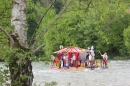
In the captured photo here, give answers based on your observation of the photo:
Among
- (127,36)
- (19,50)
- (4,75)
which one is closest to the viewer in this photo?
(19,50)

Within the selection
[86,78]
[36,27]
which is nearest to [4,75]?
[36,27]

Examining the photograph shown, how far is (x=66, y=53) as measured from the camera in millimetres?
39094

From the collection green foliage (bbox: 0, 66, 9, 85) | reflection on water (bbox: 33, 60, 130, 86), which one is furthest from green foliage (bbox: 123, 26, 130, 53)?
green foliage (bbox: 0, 66, 9, 85)

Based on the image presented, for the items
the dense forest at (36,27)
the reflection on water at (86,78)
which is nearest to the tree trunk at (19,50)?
the dense forest at (36,27)

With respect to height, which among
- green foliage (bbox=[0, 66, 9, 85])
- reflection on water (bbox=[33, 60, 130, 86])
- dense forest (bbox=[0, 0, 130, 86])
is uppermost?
dense forest (bbox=[0, 0, 130, 86])

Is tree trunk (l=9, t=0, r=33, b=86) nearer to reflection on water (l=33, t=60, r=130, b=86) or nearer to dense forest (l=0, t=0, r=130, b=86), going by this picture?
A: dense forest (l=0, t=0, r=130, b=86)

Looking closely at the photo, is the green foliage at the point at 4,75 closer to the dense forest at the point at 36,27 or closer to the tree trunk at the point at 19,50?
the dense forest at the point at 36,27

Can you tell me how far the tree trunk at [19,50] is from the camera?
6.02 meters

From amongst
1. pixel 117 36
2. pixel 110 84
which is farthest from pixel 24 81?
pixel 117 36

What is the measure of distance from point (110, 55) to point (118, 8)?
6907 cm

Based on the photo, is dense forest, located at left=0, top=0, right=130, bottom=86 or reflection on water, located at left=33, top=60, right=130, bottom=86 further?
reflection on water, located at left=33, top=60, right=130, bottom=86

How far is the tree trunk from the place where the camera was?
6.02 meters

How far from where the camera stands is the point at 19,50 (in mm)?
6070

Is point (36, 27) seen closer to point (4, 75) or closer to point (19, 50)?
point (19, 50)
